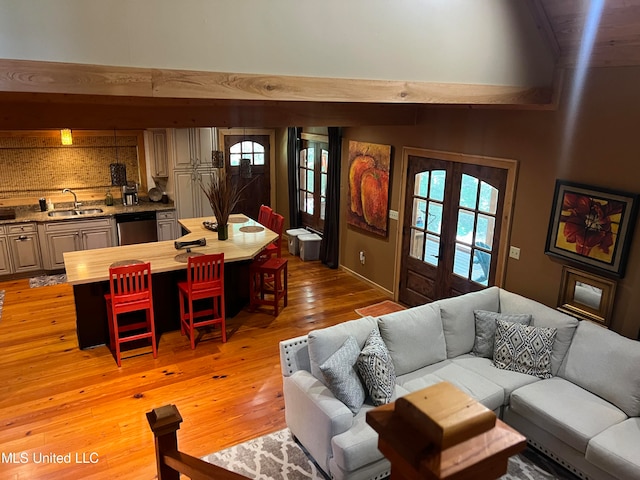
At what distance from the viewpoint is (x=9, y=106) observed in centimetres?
403

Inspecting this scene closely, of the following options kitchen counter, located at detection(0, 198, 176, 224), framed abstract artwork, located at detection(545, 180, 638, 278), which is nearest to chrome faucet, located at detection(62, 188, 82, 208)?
kitchen counter, located at detection(0, 198, 176, 224)

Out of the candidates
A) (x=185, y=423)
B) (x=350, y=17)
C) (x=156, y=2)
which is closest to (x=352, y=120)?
(x=350, y=17)

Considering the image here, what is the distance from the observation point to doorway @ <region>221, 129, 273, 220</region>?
8.52m

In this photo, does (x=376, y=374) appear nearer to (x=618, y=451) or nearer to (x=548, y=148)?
(x=618, y=451)

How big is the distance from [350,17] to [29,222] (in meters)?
5.67

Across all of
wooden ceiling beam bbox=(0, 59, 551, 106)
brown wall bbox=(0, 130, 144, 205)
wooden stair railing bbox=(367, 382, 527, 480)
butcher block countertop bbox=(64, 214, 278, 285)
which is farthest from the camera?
brown wall bbox=(0, 130, 144, 205)

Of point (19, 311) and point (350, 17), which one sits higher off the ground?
point (350, 17)

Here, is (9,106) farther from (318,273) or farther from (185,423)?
(318,273)

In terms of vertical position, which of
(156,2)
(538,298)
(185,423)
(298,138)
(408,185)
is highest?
(156,2)

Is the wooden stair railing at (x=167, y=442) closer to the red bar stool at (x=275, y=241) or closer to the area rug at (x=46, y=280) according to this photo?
the red bar stool at (x=275, y=241)

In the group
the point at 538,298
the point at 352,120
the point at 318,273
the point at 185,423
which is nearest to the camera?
the point at 185,423

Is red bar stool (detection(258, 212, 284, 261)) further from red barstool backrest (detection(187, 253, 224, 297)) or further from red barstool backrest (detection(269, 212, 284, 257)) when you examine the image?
red barstool backrest (detection(187, 253, 224, 297))

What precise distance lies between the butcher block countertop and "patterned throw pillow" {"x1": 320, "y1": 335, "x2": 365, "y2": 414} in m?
2.26

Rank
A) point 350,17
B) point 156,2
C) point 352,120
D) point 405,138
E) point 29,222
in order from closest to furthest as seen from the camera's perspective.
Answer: point 156,2 < point 350,17 < point 352,120 < point 405,138 < point 29,222
